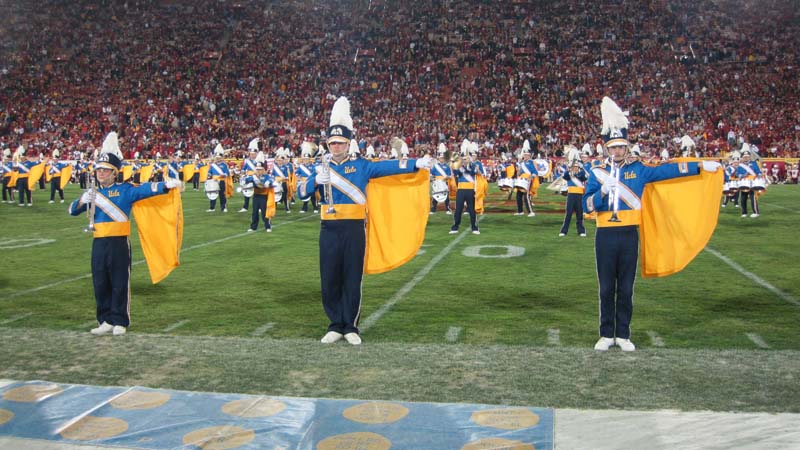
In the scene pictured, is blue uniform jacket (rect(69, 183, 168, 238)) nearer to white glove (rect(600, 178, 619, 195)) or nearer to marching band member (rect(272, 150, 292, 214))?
white glove (rect(600, 178, 619, 195))

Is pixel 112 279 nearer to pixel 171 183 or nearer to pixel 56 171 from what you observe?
pixel 171 183

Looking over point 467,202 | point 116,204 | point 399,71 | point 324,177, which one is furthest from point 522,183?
point 399,71

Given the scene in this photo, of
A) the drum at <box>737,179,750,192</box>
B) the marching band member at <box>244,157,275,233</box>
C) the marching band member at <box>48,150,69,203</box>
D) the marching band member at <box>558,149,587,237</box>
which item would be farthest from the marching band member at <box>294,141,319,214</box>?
the drum at <box>737,179,750,192</box>

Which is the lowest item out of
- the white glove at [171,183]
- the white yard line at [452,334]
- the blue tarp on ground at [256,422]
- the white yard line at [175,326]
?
the white yard line at [452,334]

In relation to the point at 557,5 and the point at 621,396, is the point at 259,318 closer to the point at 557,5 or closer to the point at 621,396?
the point at 621,396

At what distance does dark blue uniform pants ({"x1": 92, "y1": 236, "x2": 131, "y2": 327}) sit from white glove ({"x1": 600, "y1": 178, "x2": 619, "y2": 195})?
4.17 m

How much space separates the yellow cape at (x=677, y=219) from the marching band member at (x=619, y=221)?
0.12 m

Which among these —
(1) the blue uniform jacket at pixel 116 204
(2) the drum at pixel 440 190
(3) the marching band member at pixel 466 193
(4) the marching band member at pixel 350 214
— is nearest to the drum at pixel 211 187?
(2) the drum at pixel 440 190

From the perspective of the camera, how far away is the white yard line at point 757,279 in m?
8.30

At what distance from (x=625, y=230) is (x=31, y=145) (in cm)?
3894

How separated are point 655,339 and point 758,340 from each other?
0.87 meters

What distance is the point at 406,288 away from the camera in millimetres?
9125

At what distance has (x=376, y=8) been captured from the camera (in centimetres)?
4866

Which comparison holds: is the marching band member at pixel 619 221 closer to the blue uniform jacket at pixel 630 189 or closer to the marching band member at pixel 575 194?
the blue uniform jacket at pixel 630 189
